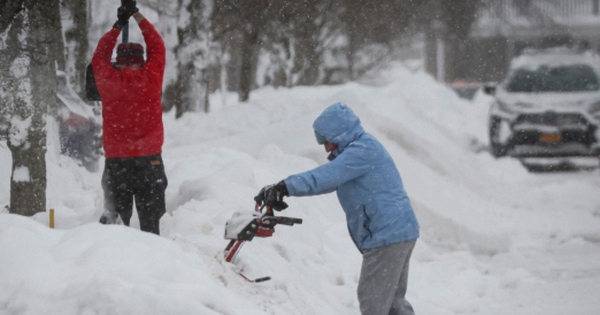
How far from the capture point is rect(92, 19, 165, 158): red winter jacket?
20.3 feet

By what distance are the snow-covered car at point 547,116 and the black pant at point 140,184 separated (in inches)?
447

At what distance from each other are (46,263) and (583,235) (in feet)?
24.0

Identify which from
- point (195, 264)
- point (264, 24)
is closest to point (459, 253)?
point (195, 264)

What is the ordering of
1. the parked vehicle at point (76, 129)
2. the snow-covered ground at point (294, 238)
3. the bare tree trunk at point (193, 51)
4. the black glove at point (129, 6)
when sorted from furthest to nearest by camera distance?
the bare tree trunk at point (193, 51) < the parked vehicle at point (76, 129) < the black glove at point (129, 6) < the snow-covered ground at point (294, 238)

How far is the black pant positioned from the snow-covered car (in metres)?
11.4

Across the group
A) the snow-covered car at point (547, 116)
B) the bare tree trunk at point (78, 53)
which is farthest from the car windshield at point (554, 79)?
the bare tree trunk at point (78, 53)

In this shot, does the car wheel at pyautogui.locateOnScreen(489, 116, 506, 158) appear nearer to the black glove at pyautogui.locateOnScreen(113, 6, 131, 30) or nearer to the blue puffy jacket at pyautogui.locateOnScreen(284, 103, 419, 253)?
the black glove at pyautogui.locateOnScreen(113, 6, 131, 30)

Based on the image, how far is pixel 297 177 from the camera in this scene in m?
4.91

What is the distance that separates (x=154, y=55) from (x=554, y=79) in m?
12.7

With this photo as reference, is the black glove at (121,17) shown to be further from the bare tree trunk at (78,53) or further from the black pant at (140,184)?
the bare tree trunk at (78,53)

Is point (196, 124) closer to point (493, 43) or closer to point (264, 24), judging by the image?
point (264, 24)

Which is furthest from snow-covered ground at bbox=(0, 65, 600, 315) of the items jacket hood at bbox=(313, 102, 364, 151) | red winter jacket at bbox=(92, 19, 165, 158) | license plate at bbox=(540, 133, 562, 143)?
jacket hood at bbox=(313, 102, 364, 151)

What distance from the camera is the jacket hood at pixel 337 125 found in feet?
16.9

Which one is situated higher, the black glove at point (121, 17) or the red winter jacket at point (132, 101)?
the black glove at point (121, 17)
